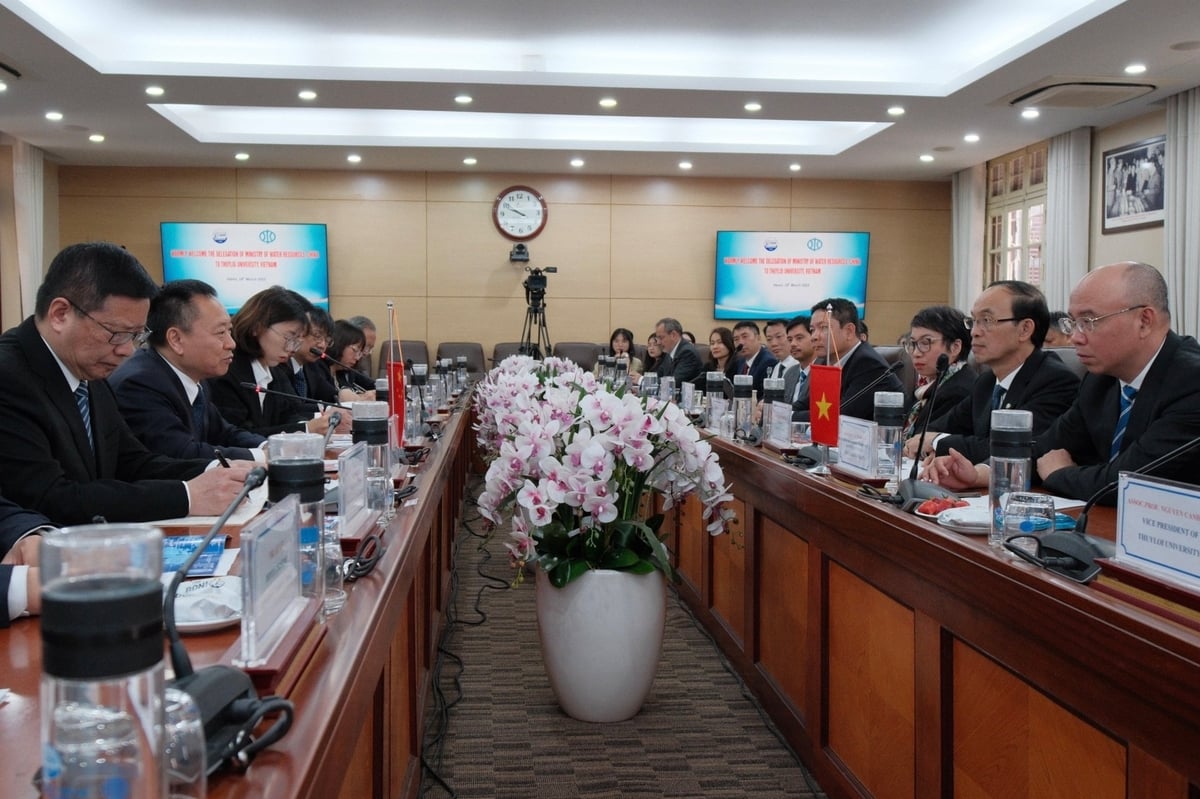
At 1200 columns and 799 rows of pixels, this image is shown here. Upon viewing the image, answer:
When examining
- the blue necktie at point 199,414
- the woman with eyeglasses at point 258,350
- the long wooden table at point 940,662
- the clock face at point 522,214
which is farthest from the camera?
the clock face at point 522,214

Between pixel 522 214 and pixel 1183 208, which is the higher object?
pixel 522 214

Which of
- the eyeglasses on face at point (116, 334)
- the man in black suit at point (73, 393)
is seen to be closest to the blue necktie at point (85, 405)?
the man in black suit at point (73, 393)

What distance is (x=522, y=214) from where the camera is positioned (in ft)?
32.3

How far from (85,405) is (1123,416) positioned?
7.77 feet

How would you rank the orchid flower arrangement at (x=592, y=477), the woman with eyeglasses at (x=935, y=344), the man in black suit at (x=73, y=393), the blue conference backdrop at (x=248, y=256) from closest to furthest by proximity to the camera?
the man in black suit at (x=73, y=393) < the orchid flower arrangement at (x=592, y=477) < the woman with eyeglasses at (x=935, y=344) < the blue conference backdrop at (x=248, y=256)

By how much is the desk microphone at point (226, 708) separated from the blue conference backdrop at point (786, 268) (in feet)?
30.7

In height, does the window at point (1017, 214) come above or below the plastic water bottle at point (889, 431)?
above

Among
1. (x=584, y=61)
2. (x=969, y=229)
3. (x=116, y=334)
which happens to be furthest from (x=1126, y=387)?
(x=969, y=229)

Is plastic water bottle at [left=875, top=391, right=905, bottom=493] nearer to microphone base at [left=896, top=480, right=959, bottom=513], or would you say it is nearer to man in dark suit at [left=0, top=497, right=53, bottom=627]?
microphone base at [left=896, top=480, right=959, bottom=513]

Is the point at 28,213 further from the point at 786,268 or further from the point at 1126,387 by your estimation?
the point at 1126,387

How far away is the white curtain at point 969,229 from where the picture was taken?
941cm

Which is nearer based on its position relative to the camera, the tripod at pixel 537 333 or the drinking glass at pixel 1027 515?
the drinking glass at pixel 1027 515

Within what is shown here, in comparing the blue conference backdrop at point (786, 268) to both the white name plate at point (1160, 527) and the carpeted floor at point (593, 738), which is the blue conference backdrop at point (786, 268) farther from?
the white name plate at point (1160, 527)

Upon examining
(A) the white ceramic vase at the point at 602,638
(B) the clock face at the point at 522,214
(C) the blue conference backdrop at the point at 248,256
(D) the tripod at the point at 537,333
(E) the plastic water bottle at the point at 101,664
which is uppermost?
(B) the clock face at the point at 522,214
